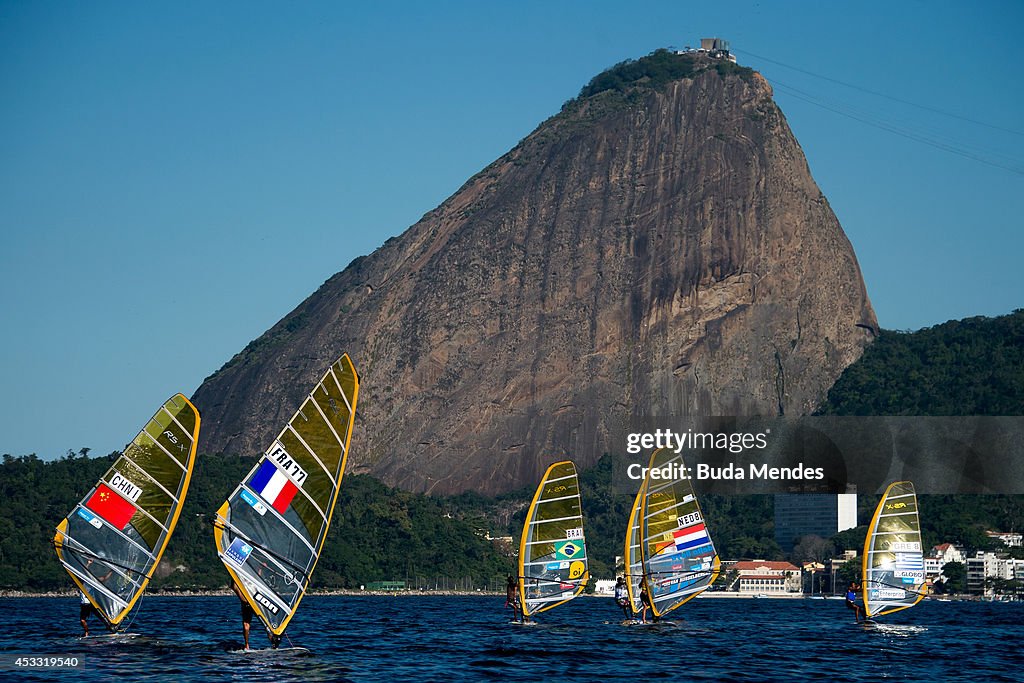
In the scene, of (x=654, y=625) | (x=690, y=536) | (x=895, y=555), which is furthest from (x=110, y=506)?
(x=895, y=555)

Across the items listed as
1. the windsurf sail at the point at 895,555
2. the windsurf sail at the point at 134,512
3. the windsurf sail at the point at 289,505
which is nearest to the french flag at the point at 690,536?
the windsurf sail at the point at 895,555

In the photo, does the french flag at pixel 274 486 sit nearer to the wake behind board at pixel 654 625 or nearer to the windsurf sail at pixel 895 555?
the wake behind board at pixel 654 625

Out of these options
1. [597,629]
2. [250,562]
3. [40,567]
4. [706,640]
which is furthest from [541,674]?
[40,567]

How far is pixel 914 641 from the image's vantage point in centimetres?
6562

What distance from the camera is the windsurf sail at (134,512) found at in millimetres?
49562

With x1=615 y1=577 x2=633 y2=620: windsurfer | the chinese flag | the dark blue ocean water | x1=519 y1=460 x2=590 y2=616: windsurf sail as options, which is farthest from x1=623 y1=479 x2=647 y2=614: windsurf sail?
the chinese flag

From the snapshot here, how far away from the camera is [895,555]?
72.4 metres

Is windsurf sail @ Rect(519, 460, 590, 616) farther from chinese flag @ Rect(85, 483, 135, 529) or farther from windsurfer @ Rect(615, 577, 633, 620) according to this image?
chinese flag @ Rect(85, 483, 135, 529)

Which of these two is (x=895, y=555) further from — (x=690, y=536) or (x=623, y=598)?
(x=623, y=598)

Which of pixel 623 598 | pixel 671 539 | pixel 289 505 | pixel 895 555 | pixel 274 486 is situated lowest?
pixel 623 598

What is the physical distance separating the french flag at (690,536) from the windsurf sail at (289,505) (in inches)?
1101

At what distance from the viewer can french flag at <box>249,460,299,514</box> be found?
1636 inches

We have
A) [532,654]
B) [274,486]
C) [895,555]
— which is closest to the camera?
[274,486]

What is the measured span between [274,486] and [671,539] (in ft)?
96.1
